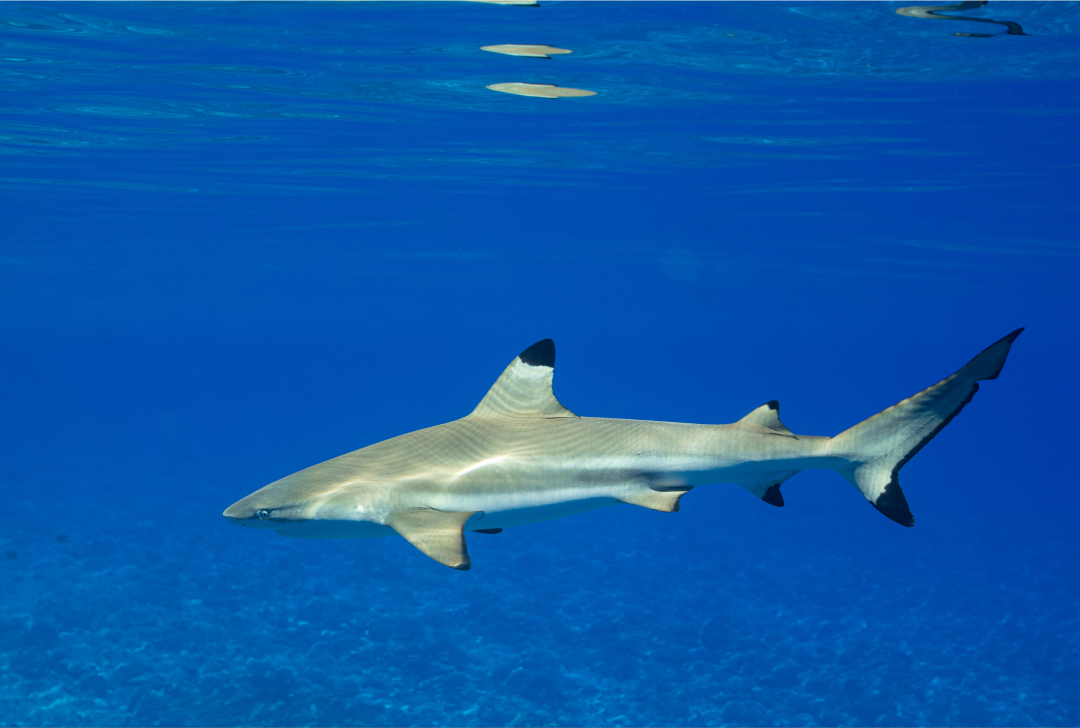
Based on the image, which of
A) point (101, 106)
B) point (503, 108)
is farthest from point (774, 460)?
point (101, 106)

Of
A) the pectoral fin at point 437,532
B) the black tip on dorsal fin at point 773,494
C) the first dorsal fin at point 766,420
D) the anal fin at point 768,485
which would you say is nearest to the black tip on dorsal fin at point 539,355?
the pectoral fin at point 437,532

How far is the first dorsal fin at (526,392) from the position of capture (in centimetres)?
546

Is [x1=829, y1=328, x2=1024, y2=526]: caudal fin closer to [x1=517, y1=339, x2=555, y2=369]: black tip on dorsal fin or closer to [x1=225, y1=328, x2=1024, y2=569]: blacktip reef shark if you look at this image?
[x1=225, y1=328, x2=1024, y2=569]: blacktip reef shark

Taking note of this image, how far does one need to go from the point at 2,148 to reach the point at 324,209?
12.4m

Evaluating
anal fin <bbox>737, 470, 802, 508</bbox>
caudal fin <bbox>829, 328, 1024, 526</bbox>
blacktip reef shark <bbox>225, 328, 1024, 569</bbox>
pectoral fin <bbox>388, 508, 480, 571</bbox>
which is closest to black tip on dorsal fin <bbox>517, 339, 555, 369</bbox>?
blacktip reef shark <bbox>225, 328, 1024, 569</bbox>

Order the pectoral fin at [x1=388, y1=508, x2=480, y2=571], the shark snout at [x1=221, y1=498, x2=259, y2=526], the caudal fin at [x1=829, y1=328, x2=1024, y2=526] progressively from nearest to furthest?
the pectoral fin at [x1=388, y1=508, x2=480, y2=571] < the shark snout at [x1=221, y1=498, x2=259, y2=526] < the caudal fin at [x1=829, y1=328, x2=1024, y2=526]

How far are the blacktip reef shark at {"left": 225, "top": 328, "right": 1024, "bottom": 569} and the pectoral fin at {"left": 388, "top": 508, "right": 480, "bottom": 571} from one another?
0.7 inches

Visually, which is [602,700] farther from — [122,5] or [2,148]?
[2,148]

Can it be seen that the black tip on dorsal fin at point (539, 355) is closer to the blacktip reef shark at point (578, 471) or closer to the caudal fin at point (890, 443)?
the blacktip reef shark at point (578, 471)

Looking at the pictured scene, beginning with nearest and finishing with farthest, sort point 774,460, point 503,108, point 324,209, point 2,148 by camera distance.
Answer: point 774,460
point 503,108
point 2,148
point 324,209

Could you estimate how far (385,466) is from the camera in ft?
16.2

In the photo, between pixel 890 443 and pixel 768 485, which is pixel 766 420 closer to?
pixel 768 485

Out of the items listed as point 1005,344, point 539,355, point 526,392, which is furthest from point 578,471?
point 1005,344

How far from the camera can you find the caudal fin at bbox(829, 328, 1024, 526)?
4680 millimetres
